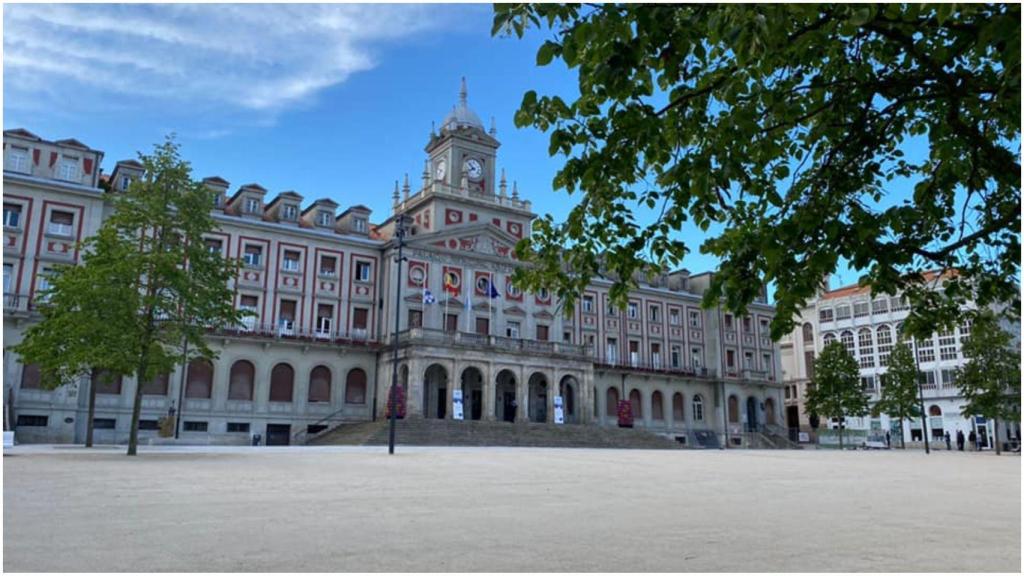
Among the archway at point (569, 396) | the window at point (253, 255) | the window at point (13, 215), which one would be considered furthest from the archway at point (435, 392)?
the window at point (13, 215)

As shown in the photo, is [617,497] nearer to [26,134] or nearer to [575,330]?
[26,134]

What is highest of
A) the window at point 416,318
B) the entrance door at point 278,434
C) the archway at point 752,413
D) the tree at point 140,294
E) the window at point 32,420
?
the window at point 416,318

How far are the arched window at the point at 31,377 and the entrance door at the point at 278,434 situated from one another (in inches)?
438

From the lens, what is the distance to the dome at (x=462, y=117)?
54.1 metres

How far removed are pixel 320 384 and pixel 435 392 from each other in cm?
683

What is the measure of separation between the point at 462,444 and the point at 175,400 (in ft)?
49.2

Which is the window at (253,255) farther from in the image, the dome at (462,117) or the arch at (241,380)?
the dome at (462,117)

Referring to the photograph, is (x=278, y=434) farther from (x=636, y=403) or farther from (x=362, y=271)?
(x=636, y=403)

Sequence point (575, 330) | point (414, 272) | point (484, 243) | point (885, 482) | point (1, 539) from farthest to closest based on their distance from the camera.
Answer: point (575, 330), point (484, 243), point (414, 272), point (885, 482), point (1, 539)

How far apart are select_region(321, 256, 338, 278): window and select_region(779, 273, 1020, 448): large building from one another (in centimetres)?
3693

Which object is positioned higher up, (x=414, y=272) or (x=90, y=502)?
(x=414, y=272)

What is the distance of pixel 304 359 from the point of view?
43.5m

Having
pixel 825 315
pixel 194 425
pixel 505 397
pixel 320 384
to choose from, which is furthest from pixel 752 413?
pixel 194 425

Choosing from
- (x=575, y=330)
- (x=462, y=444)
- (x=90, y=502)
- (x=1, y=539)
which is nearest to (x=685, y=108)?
(x=1, y=539)
